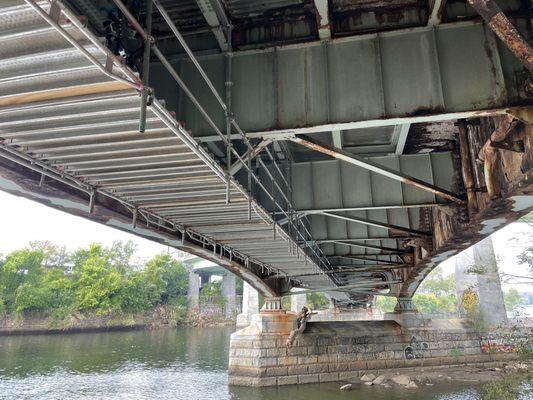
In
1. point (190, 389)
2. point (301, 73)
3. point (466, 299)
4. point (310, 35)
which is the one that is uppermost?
point (310, 35)

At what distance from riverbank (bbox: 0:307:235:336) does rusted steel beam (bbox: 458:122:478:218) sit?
5170 centimetres

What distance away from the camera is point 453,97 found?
19.7ft

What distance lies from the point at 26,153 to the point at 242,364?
18.8 meters

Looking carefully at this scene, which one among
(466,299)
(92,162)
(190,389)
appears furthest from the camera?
(466,299)

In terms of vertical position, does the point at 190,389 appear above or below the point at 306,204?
below

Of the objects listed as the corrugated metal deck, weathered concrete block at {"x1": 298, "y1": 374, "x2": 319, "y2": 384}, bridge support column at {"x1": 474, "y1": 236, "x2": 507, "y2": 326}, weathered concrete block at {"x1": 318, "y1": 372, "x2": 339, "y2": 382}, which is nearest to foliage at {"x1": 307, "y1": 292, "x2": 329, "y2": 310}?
bridge support column at {"x1": 474, "y1": 236, "x2": 507, "y2": 326}

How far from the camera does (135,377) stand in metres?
24.3

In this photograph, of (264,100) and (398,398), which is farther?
(398,398)

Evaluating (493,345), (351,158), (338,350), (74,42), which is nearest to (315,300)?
(493,345)

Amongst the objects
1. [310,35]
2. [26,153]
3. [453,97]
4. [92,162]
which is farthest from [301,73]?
[26,153]

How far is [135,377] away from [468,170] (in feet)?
75.7

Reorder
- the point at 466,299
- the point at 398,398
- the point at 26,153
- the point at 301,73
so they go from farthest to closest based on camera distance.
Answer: the point at 466,299 < the point at 398,398 < the point at 301,73 < the point at 26,153

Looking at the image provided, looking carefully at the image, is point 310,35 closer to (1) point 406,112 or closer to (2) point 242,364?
(1) point 406,112

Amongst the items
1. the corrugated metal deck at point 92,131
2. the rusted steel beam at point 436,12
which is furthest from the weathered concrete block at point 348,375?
the rusted steel beam at point 436,12
